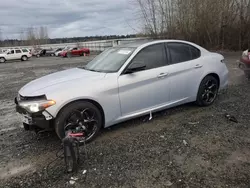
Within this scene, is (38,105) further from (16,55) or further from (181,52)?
(16,55)

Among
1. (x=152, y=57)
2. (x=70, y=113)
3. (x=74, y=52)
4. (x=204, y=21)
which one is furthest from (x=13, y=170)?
(x=74, y=52)

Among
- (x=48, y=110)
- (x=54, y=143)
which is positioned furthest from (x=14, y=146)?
A: (x=48, y=110)

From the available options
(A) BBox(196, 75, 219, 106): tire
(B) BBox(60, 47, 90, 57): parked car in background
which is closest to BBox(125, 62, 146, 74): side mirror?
(A) BBox(196, 75, 219, 106): tire

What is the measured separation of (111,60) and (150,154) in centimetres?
193

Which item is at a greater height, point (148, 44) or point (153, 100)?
point (148, 44)

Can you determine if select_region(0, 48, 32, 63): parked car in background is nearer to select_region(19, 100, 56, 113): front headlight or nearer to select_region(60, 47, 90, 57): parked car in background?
select_region(60, 47, 90, 57): parked car in background

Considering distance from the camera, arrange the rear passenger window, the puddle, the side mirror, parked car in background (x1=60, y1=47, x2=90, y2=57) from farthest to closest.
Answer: parked car in background (x1=60, y1=47, x2=90, y2=57) < the rear passenger window < the side mirror < the puddle

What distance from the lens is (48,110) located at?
315cm

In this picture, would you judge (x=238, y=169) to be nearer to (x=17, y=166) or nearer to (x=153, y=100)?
(x=153, y=100)

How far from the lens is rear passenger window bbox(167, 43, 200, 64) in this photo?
438 cm

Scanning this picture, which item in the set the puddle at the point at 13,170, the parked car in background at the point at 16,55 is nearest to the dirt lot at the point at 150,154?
the puddle at the point at 13,170

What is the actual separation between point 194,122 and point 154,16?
15276 millimetres

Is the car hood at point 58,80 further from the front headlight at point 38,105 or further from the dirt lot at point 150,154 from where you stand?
the dirt lot at point 150,154

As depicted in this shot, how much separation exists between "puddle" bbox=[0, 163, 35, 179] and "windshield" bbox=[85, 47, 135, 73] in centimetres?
194
